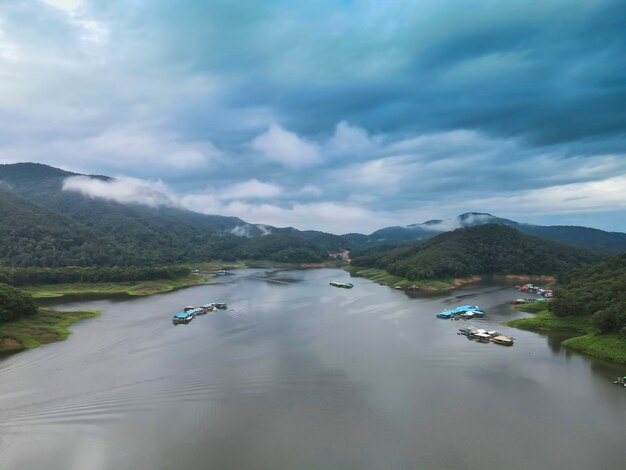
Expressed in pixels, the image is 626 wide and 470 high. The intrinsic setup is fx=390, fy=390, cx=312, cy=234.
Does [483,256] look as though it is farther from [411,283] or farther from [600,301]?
[600,301]

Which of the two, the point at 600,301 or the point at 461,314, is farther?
the point at 461,314

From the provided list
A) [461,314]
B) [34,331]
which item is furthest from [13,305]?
[461,314]

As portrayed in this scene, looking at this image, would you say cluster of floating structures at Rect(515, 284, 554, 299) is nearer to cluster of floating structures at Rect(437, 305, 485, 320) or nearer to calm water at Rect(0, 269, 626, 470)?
cluster of floating structures at Rect(437, 305, 485, 320)

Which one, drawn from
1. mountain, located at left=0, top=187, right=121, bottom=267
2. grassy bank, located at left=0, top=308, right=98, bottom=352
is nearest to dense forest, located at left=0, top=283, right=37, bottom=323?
grassy bank, located at left=0, top=308, right=98, bottom=352

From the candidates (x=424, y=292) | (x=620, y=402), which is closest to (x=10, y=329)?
(x=620, y=402)

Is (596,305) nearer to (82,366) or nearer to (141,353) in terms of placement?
(141,353)

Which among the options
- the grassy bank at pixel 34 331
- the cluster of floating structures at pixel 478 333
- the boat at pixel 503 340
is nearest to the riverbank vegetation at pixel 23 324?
the grassy bank at pixel 34 331
